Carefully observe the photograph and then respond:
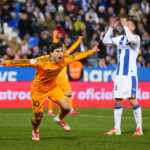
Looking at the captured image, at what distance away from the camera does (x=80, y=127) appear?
12133 millimetres

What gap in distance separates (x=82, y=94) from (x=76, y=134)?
24.3 ft

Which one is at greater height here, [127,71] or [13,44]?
[13,44]

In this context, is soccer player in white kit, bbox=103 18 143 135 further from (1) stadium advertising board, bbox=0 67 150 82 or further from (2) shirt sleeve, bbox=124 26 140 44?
(1) stadium advertising board, bbox=0 67 150 82

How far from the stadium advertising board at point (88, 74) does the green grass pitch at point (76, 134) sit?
11.1ft

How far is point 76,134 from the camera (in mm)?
10789

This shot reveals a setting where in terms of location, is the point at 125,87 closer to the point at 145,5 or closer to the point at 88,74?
the point at 88,74

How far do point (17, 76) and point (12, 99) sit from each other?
1267 mm

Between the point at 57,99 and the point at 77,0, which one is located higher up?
the point at 77,0

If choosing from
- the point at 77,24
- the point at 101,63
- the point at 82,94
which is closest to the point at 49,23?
the point at 77,24

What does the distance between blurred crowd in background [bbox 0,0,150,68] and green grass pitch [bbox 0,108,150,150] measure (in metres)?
5.54

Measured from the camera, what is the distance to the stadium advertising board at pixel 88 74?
18867 mm

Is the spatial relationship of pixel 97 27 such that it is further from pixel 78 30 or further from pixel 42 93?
pixel 42 93

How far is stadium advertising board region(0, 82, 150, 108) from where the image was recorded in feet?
58.9

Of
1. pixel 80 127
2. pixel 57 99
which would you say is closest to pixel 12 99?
pixel 80 127
